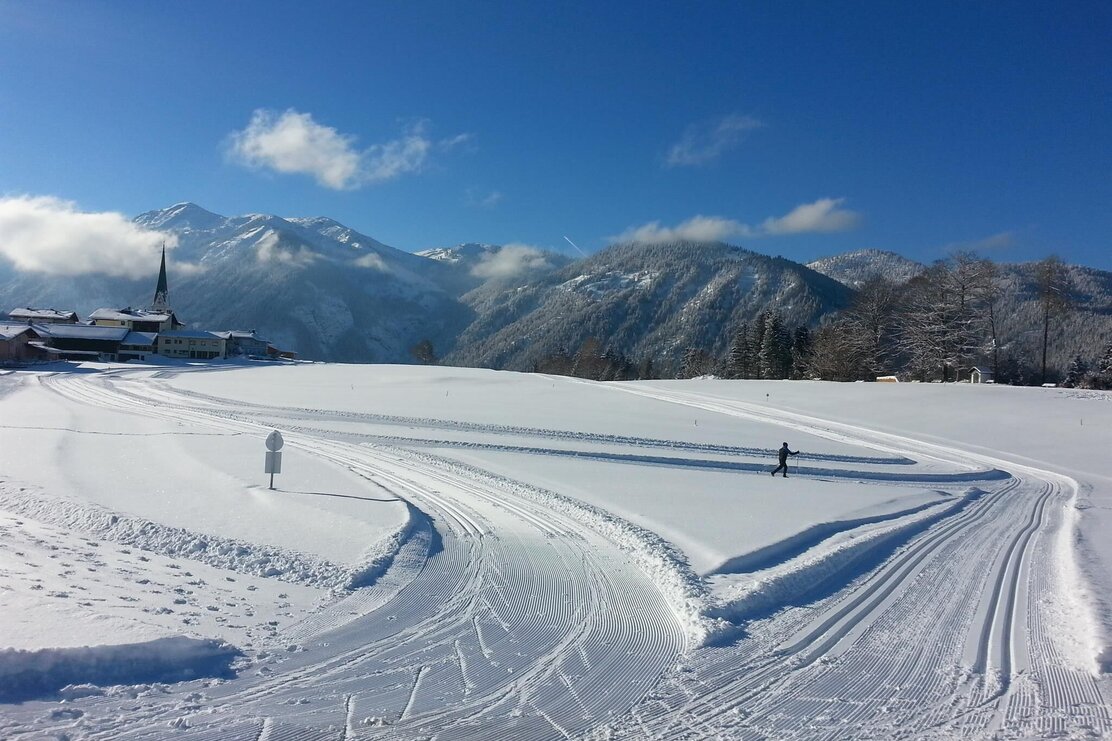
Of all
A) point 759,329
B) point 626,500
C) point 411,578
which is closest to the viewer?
point 411,578

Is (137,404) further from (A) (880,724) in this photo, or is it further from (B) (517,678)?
(A) (880,724)

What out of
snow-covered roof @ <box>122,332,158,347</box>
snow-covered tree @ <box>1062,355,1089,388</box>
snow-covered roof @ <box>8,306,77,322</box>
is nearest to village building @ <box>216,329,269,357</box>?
snow-covered roof @ <box>122,332,158,347</box>

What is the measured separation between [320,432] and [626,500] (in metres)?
16.1

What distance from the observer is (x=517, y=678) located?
571cm

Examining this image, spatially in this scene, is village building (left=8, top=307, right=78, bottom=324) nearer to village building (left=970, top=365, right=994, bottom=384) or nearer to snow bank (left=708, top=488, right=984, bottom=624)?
snow bank (left=708, top=488, right=984, bottom=624)

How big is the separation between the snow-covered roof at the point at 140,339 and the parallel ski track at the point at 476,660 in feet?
327

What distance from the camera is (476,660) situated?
6.08 metres

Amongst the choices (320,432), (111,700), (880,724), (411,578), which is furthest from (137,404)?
(880,724)

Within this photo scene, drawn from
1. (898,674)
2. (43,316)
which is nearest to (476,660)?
(898,674)

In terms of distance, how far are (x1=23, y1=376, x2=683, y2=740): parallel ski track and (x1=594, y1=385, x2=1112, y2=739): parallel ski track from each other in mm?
569

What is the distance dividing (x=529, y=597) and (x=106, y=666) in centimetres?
443

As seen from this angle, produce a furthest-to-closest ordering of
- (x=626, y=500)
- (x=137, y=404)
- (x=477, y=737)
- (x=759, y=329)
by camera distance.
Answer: (x=759, y=329)
(x=137, y=404)
(x=626, y=500)
(x=477, y=737)

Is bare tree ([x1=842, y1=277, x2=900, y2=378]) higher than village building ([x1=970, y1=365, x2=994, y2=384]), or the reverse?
bare tree ([x1=842, y1=277, x2=900, y2=378])

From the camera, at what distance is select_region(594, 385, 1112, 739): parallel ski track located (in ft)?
16.8
